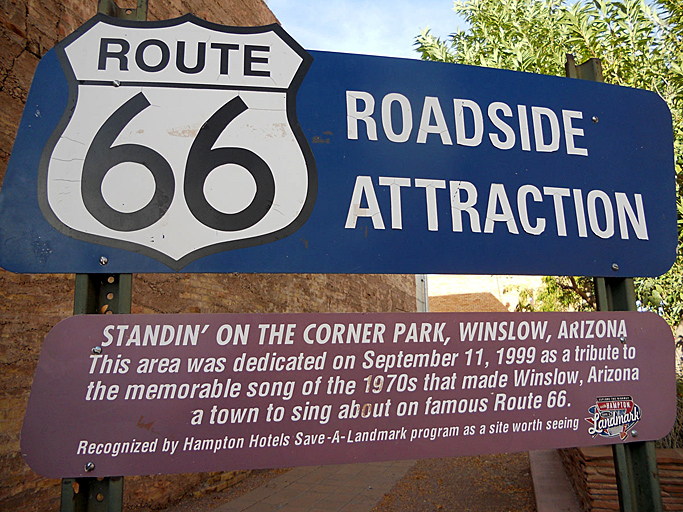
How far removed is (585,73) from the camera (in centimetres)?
194

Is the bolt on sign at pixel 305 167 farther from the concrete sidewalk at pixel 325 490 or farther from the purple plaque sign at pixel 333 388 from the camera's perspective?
the concrete sidewalk at pixel 325 490

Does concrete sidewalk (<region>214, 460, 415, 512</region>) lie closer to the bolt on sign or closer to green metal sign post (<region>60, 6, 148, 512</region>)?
green metal sign post (<region>60, 6, 148, 512</region>)

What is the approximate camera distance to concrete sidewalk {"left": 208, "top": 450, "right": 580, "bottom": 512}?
4.26 m

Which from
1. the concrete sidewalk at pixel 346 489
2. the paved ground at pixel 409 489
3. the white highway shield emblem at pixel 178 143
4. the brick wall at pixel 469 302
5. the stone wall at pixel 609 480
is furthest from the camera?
the brick wall at pixel 469 302

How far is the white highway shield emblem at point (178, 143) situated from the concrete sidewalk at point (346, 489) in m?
3.79

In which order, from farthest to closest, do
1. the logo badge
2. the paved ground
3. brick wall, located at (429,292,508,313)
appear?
brick wall, located at (429,292,508,313)
the paved ground
the logo badge

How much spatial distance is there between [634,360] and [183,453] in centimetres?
161

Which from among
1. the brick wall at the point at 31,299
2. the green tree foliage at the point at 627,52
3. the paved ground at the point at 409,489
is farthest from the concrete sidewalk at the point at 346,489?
the green tree foliage at the point at 627,52

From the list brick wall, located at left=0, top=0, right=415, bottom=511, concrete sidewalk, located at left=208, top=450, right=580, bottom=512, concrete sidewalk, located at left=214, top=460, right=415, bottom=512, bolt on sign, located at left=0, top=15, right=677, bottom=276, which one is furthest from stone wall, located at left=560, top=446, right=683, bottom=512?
brick wall, located at left=0, top=0, right=415, bottom=511

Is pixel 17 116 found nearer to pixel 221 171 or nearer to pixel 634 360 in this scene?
pixel 221 171

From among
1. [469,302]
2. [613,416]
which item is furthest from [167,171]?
[469,302]

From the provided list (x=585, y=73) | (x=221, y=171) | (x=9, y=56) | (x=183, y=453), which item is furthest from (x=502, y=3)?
(x=183, y=453)

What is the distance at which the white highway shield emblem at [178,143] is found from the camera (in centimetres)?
143

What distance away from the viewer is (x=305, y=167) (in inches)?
60.9
